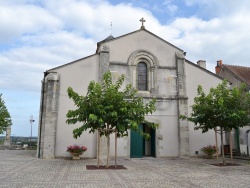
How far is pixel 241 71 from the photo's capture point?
79.9ft

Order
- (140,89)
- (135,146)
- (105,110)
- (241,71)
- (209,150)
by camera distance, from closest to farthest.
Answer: (105,110)
(209,150)
(135,146)
(140,89)
(241,71)

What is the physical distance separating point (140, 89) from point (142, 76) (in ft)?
3.22

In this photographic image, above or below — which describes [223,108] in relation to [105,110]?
above

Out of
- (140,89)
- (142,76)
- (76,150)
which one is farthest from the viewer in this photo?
(142,76)

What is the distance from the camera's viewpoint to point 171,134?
58.5 feet

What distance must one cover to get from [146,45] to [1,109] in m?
13.6

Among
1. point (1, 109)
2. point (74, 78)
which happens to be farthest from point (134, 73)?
point (1, 109)

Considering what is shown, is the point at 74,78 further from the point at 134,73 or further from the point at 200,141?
the point at 200,141

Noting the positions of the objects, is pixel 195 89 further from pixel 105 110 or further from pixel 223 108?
pixel 105 110

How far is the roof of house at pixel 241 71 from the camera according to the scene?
22792mm

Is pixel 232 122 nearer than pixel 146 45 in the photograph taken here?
Yes

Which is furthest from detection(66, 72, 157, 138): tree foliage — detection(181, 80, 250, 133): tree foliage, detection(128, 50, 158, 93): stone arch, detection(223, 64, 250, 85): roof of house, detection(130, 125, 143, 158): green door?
detection(223, 64, 250, 85): roof of house

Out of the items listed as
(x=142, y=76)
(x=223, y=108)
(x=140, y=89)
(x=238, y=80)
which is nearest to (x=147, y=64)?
(x=142, y=76)

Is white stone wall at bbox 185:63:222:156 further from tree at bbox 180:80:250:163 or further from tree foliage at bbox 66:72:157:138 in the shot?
tree foliage at bbox 66:72:157:138
